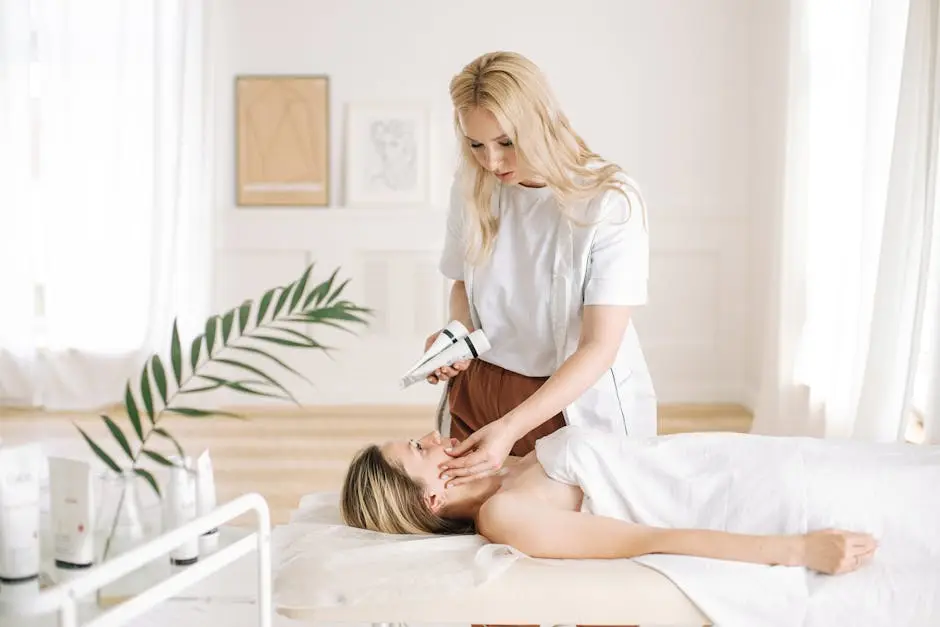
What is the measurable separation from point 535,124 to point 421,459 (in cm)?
65

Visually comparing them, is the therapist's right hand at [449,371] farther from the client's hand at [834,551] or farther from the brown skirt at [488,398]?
the client's hand at [834,551]

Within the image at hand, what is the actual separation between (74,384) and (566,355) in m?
3.99

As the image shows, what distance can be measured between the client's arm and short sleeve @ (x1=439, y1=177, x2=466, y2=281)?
0.62m

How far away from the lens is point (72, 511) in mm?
1646

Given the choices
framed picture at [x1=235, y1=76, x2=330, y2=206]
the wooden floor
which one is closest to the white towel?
the wooden floor

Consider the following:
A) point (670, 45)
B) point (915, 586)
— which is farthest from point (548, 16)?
point (915, 586)

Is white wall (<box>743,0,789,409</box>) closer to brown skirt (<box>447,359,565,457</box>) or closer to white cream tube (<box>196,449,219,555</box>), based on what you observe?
brown skirt (<box>447,359,565,457</box>)

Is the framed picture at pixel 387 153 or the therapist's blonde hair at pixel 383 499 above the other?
the framed picture at pixel 387 153

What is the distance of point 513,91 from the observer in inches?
75.8

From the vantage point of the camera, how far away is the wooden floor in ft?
13.7

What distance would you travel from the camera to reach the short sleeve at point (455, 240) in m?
2.28

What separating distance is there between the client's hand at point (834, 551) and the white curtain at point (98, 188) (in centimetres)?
420

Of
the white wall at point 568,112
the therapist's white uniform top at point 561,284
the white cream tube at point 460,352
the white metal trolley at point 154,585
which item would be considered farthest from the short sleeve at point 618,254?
the white wall at point 568,112

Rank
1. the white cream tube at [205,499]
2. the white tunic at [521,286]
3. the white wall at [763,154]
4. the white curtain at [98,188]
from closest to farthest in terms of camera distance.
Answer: the white cream tube at [205,499], the white tunic at [521,286], the white wall at [763,154], the white curtain at [98,188]
